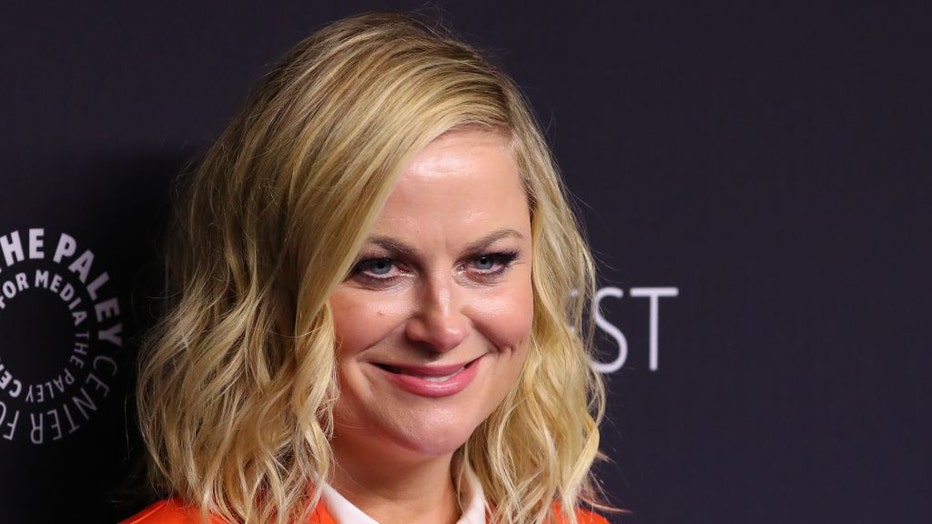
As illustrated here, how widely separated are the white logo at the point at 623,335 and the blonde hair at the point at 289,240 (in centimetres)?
22

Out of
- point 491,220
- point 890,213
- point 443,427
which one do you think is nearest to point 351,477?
point 443,427

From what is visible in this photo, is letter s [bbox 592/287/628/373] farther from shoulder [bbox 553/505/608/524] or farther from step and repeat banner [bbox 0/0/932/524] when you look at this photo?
shoulder [bbox 553/505/608/524]

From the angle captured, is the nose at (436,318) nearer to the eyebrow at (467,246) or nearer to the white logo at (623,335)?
A: the eyebrow at (467,246)

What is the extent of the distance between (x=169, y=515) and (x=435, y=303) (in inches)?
13.5

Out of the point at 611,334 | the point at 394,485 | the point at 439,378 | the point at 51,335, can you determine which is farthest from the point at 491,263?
the point at 51,335

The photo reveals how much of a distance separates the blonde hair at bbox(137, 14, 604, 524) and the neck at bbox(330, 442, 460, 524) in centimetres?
5

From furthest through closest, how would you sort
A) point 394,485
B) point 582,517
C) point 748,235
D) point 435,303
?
point 748,235
point 582,517
point 394,485
point 435,303

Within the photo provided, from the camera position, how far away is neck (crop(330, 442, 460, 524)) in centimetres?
139

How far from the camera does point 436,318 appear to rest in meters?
1.26

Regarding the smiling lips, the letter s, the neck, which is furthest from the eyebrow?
the letter s

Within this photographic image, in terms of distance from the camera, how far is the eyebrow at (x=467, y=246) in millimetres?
1242

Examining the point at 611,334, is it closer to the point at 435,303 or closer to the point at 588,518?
the point at 588,518

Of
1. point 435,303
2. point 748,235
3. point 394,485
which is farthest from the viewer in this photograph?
point 748,235

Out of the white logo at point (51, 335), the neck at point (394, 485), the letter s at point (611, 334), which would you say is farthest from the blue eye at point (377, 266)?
the letter s at point (611, 334)
